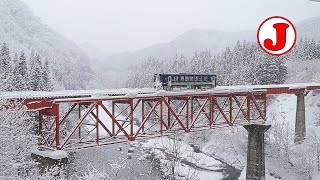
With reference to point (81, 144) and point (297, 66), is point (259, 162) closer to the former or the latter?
point (81, 144)

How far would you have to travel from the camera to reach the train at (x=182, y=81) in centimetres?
2969

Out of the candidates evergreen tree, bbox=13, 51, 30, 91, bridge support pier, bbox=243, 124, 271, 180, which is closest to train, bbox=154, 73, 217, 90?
bridge support pier, bbox=243, 124, 271, 180

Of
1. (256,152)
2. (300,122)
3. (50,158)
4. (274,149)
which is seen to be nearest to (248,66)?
(300,122)

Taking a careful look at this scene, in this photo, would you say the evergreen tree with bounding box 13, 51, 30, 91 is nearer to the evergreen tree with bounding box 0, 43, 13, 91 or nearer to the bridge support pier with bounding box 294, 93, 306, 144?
the evergreen tree with bounding box 0, 43, 13, 91

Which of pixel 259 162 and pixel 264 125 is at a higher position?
pixel 264 125

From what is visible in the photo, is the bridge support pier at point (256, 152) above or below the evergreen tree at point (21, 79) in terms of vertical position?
below

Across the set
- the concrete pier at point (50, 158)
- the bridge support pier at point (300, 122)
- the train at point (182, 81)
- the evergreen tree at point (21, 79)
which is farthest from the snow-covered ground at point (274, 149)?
the evergreen tree at point (21, 79)

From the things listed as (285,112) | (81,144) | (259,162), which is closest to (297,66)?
(285,112)

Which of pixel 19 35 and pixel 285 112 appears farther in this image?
pixel 19 35

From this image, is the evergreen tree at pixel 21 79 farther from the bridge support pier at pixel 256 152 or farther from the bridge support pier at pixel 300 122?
the bridge support pier at pixel 300 122

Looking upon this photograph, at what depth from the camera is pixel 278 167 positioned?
47375 millimetres

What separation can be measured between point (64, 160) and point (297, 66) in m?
98.2

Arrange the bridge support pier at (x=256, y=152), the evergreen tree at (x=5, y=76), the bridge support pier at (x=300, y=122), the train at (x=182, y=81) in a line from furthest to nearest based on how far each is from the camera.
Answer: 1. the bridge support pier at (x=300, y=122)
2. the bridge support pier at (x=256, y=152)
3. the train at (x=182, y=81)
4. the evergreen tree at (x=5, y=76)

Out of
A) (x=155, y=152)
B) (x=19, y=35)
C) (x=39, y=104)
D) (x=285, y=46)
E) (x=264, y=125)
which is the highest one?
(x=19, y=35)
